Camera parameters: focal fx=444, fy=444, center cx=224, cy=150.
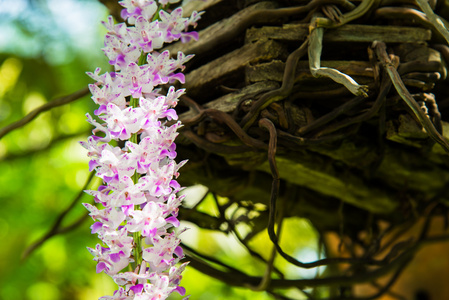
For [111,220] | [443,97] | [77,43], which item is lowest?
[111,220]

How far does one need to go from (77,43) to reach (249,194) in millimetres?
1737

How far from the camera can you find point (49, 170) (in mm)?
2150

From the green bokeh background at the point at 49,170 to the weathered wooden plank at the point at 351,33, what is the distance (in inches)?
49.0

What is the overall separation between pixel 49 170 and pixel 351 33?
6.14 feet

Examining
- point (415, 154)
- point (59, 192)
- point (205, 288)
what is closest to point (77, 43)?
point (59, 192)

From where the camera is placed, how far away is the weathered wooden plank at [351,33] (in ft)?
1.94

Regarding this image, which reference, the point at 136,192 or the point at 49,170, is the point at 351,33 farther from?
the point at 49,170

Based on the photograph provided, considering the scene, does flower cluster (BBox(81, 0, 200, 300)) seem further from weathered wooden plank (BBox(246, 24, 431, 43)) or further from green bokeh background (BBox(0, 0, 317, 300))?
green bokeh background (BBox(0, 0, 317, 300))

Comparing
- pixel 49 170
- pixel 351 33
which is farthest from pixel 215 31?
pixel 49 170

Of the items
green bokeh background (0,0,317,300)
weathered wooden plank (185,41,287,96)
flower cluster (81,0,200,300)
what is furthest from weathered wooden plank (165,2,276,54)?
green bokeh background (0,0,317,300)

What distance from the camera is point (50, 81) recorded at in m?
2.21

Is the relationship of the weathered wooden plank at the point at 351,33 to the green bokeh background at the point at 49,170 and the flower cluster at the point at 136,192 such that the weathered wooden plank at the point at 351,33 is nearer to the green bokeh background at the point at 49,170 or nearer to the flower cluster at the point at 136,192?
the flower cluster at the point at 136,192

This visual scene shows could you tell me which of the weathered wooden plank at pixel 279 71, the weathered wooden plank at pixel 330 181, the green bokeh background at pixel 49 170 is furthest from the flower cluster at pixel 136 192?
the green bokeh background at pixel 49 170

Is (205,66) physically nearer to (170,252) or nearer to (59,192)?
(170,252)
